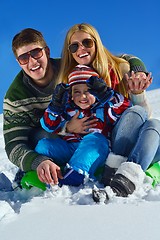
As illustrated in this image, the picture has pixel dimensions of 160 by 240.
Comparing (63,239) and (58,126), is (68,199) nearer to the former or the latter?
(63,239)

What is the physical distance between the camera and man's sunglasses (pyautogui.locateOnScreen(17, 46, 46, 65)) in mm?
3055

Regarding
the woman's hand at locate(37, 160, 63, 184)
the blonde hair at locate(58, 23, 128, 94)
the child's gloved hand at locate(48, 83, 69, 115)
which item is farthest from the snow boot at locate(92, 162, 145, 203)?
the blonde hair at locate(58, 23, 128, 94)

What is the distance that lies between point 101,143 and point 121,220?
1.02 meters

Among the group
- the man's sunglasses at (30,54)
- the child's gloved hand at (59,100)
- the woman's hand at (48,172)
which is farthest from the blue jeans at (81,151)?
the man's sunglasses at (30,54)

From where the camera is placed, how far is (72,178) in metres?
2.45

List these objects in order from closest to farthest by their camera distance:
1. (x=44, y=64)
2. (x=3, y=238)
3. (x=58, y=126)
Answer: (x=3, y=238), (x=58, y=126), (x=44, y=64)

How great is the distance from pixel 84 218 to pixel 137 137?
960mm

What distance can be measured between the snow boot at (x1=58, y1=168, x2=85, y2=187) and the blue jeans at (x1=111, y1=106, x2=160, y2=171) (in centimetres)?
29

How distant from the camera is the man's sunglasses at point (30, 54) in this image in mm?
3055

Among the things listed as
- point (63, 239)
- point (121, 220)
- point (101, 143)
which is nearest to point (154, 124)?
point (101, 143)

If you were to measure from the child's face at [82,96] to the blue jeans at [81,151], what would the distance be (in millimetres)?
236

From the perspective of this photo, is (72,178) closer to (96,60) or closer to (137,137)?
(137,137)

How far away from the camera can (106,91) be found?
279cm

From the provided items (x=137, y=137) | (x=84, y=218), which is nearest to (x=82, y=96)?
(x=137, y=137)
